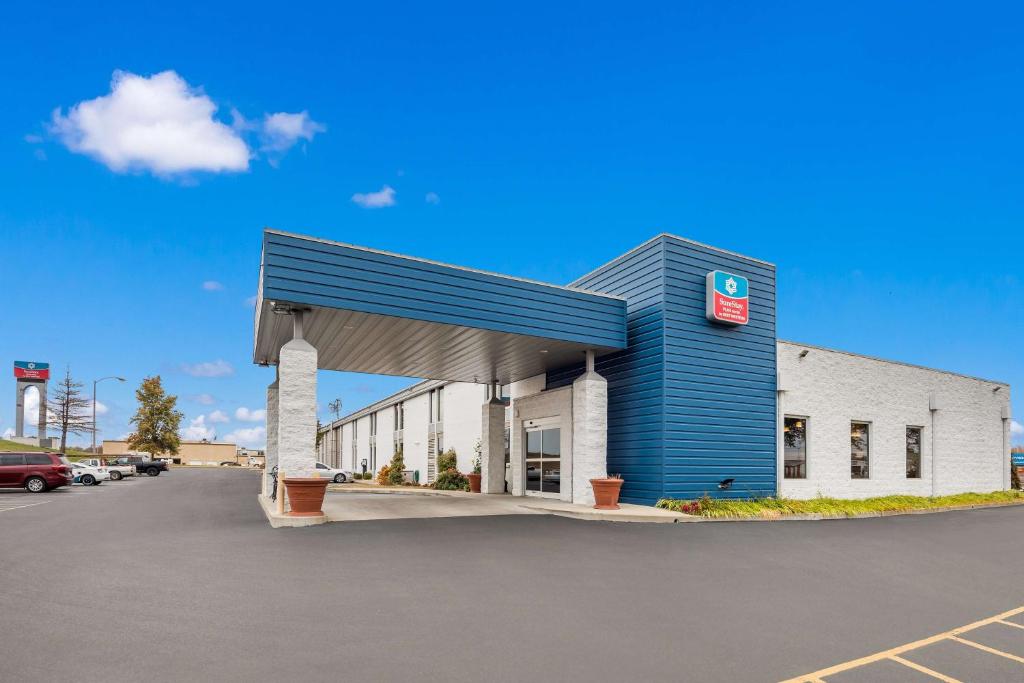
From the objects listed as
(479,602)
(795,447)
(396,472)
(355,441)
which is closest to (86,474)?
(396,472)

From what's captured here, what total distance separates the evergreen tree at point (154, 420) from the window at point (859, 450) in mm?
76460

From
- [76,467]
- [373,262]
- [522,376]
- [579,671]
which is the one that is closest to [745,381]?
[522,376]

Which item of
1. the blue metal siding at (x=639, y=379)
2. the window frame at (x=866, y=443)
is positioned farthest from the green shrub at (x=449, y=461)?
the window frame at (x=866, y=443)

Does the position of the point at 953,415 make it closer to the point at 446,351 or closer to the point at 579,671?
the point at 446,351

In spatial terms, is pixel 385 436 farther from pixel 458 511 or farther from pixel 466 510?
pixel 458 511

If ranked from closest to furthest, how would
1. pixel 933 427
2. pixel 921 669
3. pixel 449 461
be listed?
1. pixel 921 669
2. pixel 933 427
3. pixel 449 461

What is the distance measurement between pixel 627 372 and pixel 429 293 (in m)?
6.95

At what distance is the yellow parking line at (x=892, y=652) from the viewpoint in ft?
18.6

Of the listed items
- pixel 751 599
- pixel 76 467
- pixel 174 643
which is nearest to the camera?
pixel 174 643

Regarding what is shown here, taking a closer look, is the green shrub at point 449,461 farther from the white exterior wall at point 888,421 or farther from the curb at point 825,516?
the curb at point 825,516

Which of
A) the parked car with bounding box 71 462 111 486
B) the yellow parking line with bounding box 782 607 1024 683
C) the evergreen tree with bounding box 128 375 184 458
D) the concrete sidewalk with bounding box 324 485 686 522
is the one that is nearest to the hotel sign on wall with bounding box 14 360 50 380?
the evergreen tree with bounding box 128 375 184 458

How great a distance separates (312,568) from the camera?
948cm

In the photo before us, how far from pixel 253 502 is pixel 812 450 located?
1730 cm

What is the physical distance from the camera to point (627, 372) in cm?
1994
